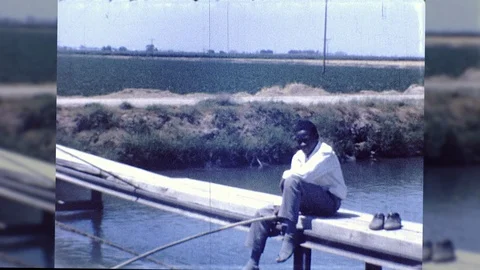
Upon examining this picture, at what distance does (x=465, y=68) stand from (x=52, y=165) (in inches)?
122

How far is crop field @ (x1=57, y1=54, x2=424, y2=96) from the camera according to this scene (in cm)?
1088

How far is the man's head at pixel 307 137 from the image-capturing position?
10.9 meters

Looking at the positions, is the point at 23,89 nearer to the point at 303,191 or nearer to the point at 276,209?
the point at 276,209

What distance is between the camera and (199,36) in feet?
35.7

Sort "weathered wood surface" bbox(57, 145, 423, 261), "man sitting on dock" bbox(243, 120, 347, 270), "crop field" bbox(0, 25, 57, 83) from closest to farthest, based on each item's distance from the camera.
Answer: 1. "weathered wood surface" bbox(57, 145, 423, 261)
2. "man sitting on dock" bbox(243, 120, 347, 270)
3. "crop field" bbox(0, 25, 57, 83)

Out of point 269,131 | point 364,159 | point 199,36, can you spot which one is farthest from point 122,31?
point 364,159

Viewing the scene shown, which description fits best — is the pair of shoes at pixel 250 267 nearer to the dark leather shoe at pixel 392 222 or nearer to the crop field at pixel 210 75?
the dark leather shoe at pixel 392 222

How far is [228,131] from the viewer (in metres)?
11.0

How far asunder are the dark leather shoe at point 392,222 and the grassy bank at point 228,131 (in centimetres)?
48

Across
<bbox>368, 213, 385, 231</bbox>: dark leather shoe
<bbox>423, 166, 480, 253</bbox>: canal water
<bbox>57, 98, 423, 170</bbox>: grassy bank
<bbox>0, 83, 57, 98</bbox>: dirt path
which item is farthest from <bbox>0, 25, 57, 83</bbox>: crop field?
<bbox>423, 166, 480, 253</bbox>: canal water

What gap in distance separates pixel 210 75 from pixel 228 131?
1.42 feet

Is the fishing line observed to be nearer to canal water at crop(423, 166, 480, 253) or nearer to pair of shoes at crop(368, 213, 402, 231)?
pair of shoes at crop(368, 213, 402, 231)

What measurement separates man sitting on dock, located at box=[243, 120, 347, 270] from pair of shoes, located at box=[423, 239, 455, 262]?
71 centimetres

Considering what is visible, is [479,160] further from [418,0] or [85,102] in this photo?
[85,102]
